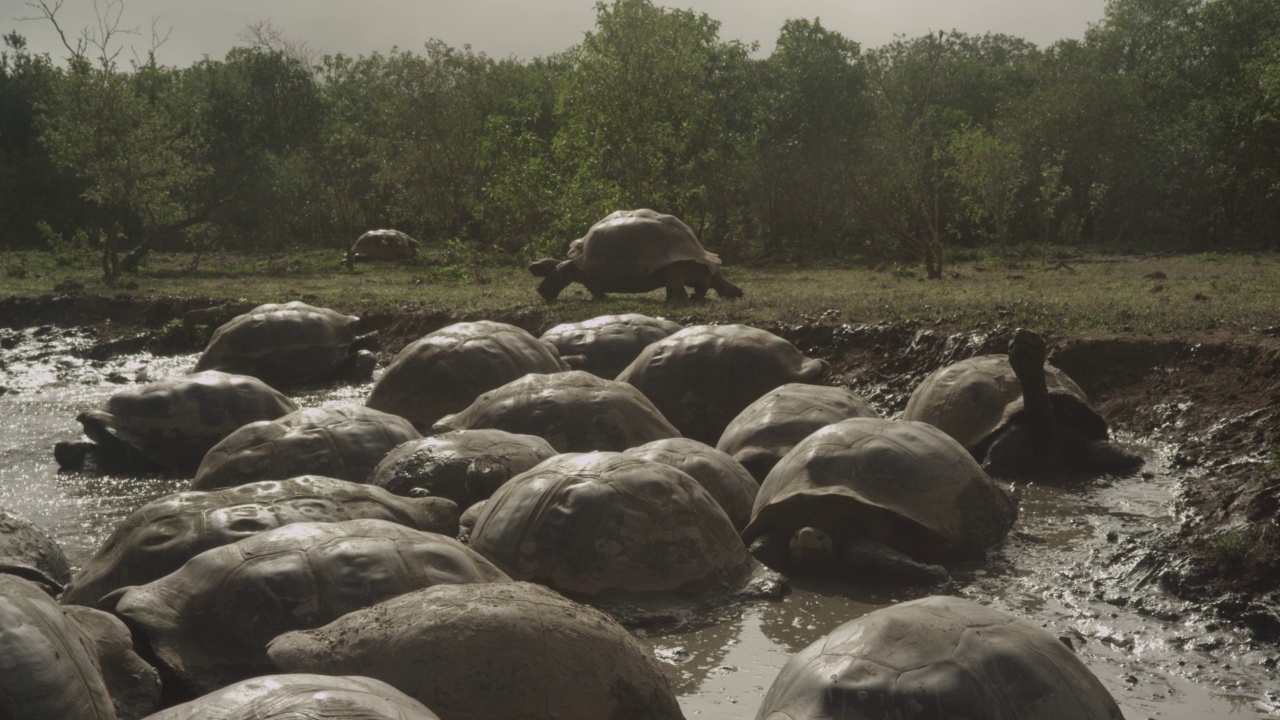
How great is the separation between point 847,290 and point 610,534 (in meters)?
10.4

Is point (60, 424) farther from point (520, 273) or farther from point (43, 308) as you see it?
point (520, 273)

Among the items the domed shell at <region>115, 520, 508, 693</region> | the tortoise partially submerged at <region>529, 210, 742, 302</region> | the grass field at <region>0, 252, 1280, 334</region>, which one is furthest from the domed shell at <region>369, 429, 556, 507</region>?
the tortoise partially submerged at <region>529, 210, 742, 302</region>

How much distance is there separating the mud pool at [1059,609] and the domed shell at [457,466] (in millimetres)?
1598

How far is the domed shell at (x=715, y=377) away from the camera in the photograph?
9273 millimetres

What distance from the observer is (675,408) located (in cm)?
934

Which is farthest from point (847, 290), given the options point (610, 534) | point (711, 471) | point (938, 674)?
point (938, 674)

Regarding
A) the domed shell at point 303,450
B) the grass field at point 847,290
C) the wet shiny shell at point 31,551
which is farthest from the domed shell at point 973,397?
the wet shiny shell at point 31,551

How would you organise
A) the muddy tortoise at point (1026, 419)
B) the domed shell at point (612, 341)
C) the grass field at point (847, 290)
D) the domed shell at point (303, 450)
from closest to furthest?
1. the domed shell at point (303, 450)
2. the muddy tortoise at point (1026, 419)
3. the grass field at point (847, 290)
4. the domed shell at point (612, 341)

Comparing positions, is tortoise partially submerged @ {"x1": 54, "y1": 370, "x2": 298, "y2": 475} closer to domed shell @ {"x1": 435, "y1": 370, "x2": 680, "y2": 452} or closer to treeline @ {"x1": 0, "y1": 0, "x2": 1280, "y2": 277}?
domed shell @ {"x1": 435, "y1": 370, "x2": 680, "y2": 452}

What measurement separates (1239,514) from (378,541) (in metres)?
4.42

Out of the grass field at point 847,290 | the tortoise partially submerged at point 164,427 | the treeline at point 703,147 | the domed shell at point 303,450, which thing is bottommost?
the tortoise partially submerged at point 164,427

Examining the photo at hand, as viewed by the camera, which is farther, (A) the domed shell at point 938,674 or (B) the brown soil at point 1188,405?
(B) the brown soil at point 1188,405

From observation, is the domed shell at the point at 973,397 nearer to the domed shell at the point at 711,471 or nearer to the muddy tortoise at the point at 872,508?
the muddy tortoise at the point at 872,508

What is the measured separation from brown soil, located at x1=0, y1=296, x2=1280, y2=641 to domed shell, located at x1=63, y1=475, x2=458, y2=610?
145 inches
